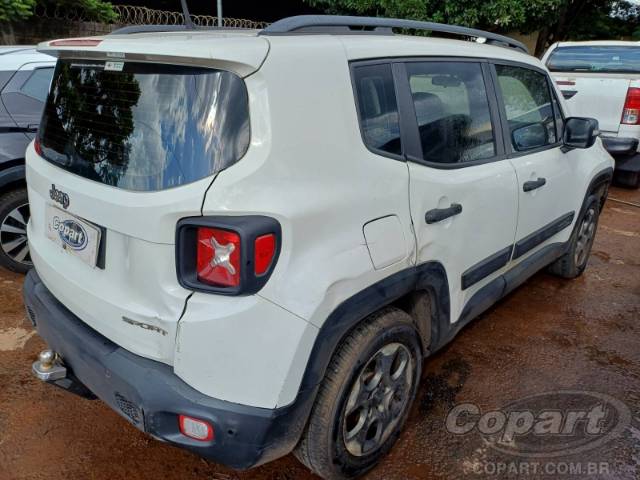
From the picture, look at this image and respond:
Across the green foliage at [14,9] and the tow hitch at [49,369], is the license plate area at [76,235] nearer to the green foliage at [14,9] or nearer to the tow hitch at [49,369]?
the tow hitch at [49,369]

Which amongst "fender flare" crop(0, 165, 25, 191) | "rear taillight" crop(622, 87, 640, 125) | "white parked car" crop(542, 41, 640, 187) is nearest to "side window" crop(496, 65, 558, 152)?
"fender flare" crop(0, 165, 25, 191)

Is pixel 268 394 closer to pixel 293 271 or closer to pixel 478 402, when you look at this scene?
pixel 293 271

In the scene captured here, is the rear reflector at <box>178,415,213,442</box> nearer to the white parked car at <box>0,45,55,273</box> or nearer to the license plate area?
the license plate area

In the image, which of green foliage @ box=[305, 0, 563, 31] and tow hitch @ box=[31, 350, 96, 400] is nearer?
tow hitch @ box=[31, 350, 96, 400]

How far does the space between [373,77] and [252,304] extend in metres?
1.03

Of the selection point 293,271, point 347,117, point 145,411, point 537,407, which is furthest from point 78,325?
point 537,407

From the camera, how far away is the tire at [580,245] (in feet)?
13.1

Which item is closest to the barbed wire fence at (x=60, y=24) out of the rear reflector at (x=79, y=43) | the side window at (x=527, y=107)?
the side window at (x=527, y=107)

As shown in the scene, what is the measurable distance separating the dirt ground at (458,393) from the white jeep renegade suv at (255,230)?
33cm

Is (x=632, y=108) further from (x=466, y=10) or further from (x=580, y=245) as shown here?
(x=466, y=10)

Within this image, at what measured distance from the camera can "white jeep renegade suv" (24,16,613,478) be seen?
64.1 inches

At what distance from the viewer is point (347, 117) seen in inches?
73.9

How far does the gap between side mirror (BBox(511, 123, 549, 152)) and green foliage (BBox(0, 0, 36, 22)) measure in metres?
6.58

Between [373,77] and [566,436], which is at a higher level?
[373,77]
